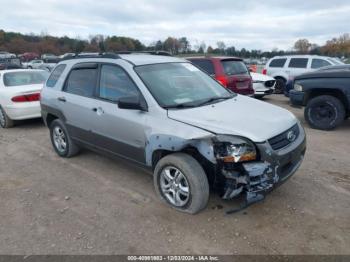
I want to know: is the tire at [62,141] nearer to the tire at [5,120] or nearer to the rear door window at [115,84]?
the rear door window at [115,84]

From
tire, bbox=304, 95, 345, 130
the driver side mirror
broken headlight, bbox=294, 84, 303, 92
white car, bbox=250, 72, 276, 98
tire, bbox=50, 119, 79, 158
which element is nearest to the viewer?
the driver side mirror

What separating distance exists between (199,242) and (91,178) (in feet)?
7.17

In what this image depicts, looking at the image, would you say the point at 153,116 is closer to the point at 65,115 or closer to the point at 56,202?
the point at 56,202

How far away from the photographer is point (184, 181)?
342 centimetres

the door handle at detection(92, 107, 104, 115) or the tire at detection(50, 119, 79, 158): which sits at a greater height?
the door handle at detection(92, 107, 104, 115)

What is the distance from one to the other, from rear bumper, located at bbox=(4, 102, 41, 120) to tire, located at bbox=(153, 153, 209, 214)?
4992 mm

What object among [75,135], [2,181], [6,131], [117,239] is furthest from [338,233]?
[6,131]

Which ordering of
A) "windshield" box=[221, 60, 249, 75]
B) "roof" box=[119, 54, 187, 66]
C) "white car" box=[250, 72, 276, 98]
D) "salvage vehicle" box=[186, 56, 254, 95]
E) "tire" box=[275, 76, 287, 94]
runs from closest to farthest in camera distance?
"roof" box=[119, 54, 187, 66] < "salvage vehicle" box=[186, 56, 254, 95] < "windshield" box=[221, 60, 249, 75] < "white car" box=[250, 72, 276, 98] < "tire" box=[275, 76, 287, 94]

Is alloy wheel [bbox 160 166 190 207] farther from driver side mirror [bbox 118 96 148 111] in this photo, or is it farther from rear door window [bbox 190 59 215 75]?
rear door window [bbox 190 59 215 75]

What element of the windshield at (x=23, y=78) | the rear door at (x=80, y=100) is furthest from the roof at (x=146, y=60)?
the windshield at (x=23, y=78)

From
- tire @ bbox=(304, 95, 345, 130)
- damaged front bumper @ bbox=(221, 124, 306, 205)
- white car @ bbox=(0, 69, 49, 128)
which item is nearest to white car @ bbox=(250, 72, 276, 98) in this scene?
tire @ bbox=(304, 95, 345, 130)

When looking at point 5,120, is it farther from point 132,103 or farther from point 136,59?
point 132,103

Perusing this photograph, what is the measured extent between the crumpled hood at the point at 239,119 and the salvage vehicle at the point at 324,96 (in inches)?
136

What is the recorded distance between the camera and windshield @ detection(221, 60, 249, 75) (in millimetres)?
8740
